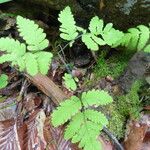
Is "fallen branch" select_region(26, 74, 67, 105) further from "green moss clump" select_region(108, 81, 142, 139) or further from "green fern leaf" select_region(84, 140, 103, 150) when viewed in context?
"green fern leaf" select_region(84, 140, 103, 150)

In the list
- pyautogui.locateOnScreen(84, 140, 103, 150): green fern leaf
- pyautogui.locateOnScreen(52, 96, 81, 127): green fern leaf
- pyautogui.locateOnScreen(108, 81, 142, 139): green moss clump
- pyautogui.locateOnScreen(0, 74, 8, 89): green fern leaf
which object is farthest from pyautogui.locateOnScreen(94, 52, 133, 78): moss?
pyautogui.locateOnScreen(84, 140, 103, 150): green fern leaf

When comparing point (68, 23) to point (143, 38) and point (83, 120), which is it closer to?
point (143, 38)

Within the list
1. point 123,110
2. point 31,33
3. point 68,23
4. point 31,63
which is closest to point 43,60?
point 31,63

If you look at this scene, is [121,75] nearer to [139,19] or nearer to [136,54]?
[136,54]

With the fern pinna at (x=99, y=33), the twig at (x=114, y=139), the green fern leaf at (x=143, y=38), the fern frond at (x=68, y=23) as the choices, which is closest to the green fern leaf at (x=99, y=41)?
the fern pinna at (x=99, y=33)

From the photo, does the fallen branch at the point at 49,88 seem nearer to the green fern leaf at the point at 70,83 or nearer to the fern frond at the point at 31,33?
the green fern leaf at the point at 70,83
